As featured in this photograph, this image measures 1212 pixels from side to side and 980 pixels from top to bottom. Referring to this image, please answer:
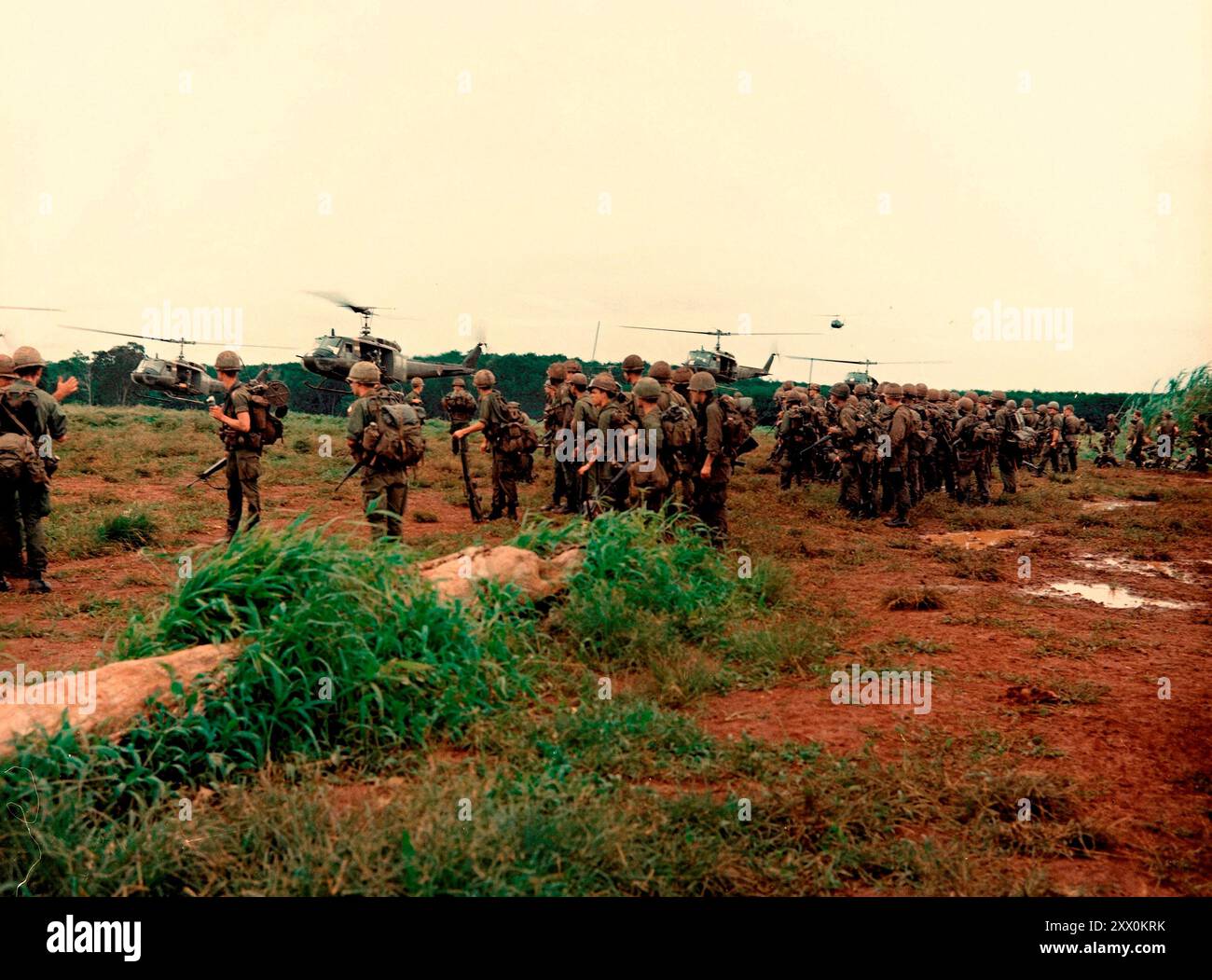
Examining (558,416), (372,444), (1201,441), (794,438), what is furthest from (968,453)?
(1201,441)

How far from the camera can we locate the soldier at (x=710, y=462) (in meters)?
10.9

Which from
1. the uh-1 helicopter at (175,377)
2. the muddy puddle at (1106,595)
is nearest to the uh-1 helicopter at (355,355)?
the uh-1 helicopter at (175,377)

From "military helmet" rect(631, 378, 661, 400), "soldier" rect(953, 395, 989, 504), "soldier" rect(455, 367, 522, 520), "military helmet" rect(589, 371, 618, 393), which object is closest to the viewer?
"military helmet" rect(631, 378, 661, 400)

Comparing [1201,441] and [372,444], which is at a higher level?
[1201,441]

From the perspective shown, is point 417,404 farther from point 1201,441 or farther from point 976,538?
point 1201,441

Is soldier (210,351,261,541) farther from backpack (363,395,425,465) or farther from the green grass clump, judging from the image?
backpack (363,395,425,465)

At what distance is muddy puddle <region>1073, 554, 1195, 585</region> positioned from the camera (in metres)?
11.5

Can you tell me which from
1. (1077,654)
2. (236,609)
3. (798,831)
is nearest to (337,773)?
(236,609)

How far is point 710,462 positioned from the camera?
10898mm

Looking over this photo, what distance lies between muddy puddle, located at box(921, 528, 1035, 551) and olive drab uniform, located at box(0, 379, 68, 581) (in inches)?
445

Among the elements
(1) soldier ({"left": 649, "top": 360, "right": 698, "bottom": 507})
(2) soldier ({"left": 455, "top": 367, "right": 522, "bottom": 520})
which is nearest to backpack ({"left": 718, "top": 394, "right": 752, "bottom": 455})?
(1) soldier ({"left": 649, "top": 360, "right": 698, "bottom": 507})

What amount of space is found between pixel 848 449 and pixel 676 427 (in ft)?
18.7
